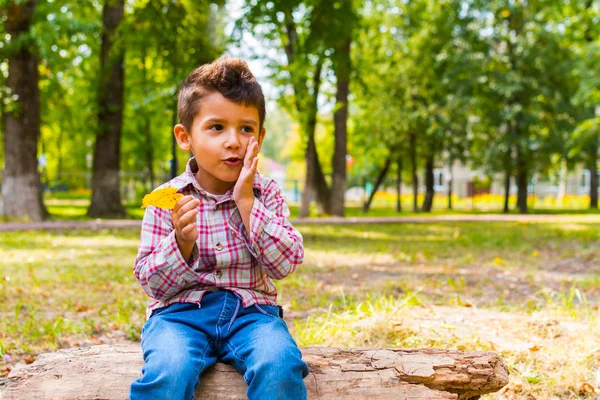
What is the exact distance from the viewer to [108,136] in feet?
54.5

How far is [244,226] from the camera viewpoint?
8.76 feet

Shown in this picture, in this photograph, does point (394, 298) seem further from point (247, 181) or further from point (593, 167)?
point (593, 167)

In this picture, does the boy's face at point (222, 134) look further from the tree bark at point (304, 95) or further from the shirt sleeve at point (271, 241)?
the tree bark at point (304, 95)

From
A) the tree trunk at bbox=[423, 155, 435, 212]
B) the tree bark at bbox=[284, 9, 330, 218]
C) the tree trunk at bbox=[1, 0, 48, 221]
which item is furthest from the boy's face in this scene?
the tree trunk at bbox=[423, 155, 435, 212]

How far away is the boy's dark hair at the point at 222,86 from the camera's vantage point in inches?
103

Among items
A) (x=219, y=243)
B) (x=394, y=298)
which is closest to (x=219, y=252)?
(x=219, y=243)

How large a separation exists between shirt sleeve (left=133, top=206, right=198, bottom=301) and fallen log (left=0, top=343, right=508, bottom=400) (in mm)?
347

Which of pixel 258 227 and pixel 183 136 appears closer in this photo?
pixel 258 227

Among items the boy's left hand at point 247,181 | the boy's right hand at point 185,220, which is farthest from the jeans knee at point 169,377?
the boy's left hand at point 247,181

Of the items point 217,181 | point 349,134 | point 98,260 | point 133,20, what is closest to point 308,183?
point 133,20

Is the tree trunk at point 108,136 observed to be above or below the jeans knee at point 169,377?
above

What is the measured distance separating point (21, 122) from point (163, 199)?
41.5 ft

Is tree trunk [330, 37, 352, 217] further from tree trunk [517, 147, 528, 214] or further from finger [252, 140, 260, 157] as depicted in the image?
finger [252, 140, 260, 157]

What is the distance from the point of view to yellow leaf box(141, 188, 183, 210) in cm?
246
